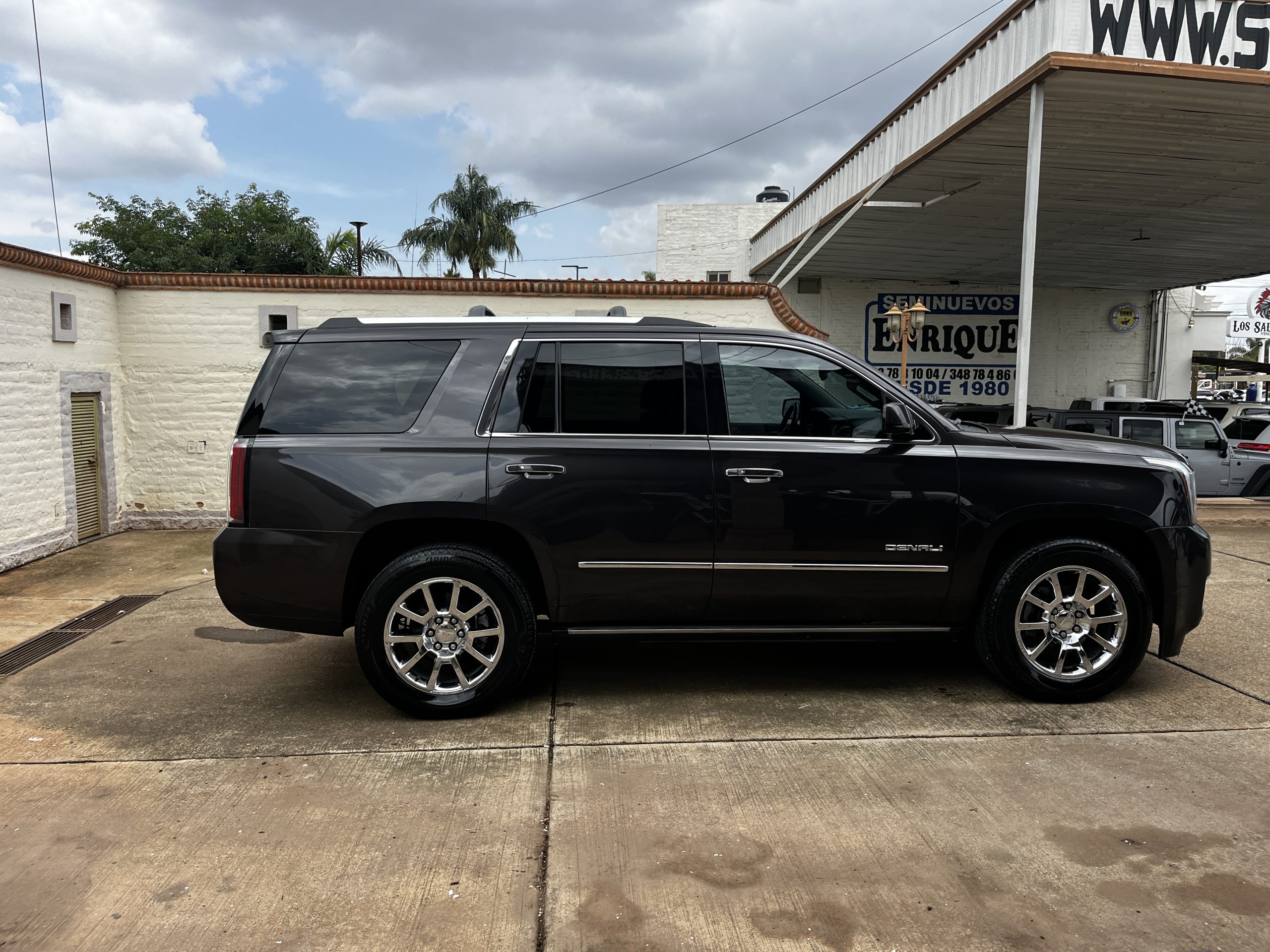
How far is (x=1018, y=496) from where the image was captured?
4.59 m

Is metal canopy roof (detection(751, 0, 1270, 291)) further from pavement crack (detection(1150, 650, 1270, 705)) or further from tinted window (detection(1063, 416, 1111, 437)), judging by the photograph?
pavement crack (detection(1150, 650, 1270, 705))

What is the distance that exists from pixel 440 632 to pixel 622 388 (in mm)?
1506

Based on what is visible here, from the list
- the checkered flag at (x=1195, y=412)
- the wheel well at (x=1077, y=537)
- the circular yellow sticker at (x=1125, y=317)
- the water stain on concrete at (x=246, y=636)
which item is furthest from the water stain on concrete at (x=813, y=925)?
the circular yellow sticker at (x=1125, y=317)

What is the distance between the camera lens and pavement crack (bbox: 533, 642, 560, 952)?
112 inches

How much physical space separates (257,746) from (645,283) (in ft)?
23.6

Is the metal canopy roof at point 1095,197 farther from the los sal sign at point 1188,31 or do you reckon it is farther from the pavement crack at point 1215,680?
the pavement crack at point 1215,680

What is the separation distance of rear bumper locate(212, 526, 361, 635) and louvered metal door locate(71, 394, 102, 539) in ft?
21.1

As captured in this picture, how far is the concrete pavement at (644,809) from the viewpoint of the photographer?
2895 millimetres

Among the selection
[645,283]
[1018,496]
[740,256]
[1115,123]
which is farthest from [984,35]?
[740,256]

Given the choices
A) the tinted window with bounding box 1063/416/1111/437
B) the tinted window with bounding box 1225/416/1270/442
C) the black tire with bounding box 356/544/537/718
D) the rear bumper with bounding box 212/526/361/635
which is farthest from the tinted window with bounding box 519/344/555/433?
the tinted window with bounding box 1225/416/1270/442

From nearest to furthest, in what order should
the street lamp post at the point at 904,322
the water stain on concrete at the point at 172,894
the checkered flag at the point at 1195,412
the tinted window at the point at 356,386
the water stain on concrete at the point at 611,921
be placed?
1. the water stain on concrete at the point at 611,921
2. the water stain on concrete at the point at 172,894
3. the tinted window at the point at 356,386
4. the checkered flag at the point at 1195,412
5. the street lamp post at the point at 904,322

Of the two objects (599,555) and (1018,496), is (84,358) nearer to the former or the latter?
(599,555)

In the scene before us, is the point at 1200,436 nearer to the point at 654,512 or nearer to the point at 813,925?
the point at 654,512

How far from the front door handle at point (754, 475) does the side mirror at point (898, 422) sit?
0.58m
